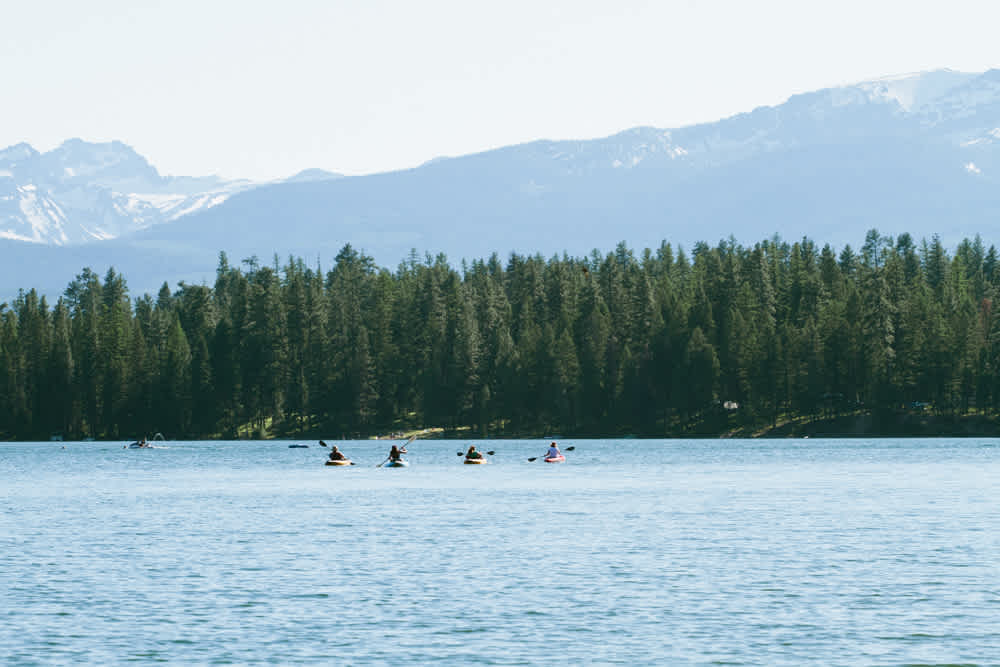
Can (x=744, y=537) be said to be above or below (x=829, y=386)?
below

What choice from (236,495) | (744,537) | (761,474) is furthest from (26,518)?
(761,474)

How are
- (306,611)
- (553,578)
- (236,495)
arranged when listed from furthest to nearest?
(236,495), (553,578), (306,611)

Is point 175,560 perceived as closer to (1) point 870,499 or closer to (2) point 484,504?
(2) point 484,504

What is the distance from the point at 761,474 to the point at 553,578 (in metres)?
61.6

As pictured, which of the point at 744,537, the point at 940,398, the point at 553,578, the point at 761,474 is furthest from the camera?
the point at 940,398

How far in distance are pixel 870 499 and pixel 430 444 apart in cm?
11670

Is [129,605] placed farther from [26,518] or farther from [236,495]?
[236,495]

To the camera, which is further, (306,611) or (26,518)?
(26,518)

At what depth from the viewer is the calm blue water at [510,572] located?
35469 mm

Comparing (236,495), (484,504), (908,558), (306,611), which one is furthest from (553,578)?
(236,495)

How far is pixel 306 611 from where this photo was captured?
4091 centimetres

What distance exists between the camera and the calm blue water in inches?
1396

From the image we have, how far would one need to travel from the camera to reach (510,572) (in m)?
48.3

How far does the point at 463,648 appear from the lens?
Result: 1378 inches
